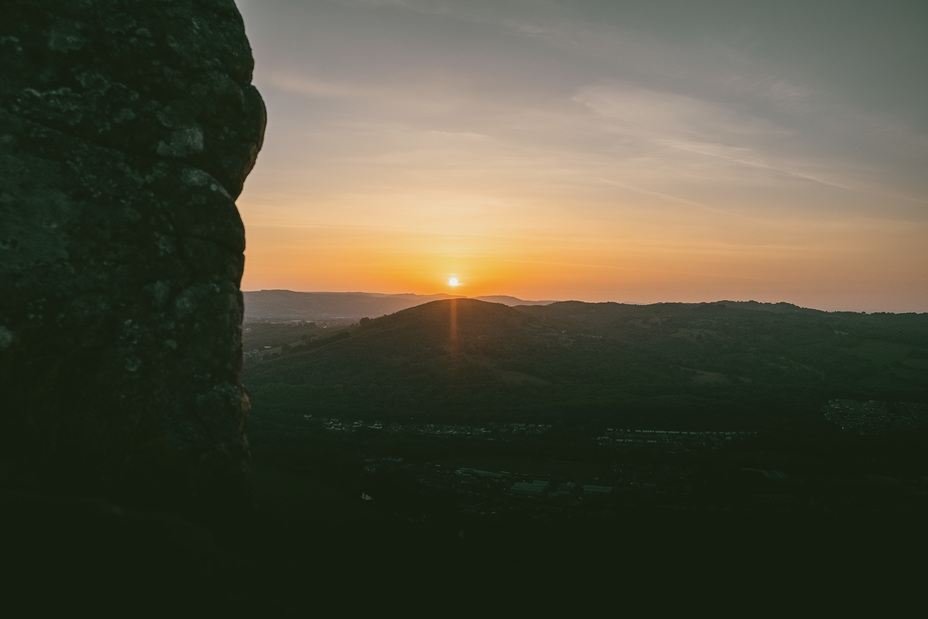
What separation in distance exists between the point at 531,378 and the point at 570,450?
5965cm

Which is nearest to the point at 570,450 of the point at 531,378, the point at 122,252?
the point at 531,378

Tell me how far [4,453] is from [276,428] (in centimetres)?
9713

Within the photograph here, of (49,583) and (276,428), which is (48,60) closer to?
(49,583)

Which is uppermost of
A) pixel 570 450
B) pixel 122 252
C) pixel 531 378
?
pixel 122 252

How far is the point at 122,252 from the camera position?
9.81m

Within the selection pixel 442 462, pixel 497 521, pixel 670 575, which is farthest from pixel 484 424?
pixel 670 575

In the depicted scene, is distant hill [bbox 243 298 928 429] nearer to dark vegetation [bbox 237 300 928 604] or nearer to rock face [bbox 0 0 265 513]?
dark vegetation [bbox 237 300 928 604]

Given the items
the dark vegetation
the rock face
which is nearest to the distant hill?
the dark vegetation

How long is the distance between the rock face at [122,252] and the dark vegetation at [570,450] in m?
2.81

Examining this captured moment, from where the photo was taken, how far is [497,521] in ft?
182

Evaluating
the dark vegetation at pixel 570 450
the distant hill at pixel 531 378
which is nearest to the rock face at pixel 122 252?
the dark vegetation at pixel 570 450

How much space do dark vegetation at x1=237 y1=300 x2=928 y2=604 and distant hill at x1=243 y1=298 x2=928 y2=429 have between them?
0.81 m

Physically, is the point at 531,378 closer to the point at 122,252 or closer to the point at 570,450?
the point at 570,450

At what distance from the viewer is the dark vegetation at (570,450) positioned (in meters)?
50.2
